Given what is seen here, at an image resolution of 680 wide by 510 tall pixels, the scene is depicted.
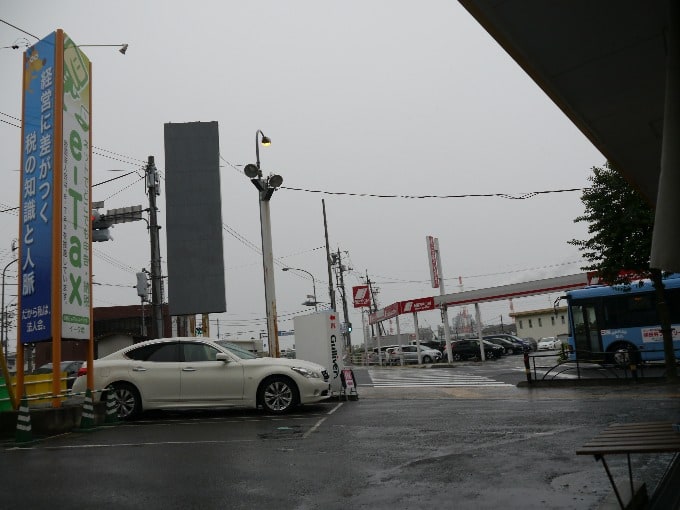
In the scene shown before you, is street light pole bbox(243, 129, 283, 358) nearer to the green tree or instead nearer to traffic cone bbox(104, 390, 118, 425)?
traffic cone bbox(104, 390, 118, 425)

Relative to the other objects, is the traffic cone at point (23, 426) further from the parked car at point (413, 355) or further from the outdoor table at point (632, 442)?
the parked car at point (413, 355)

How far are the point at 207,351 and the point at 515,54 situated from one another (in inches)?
357

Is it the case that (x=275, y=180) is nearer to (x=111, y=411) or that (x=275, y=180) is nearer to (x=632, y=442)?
(x=111, y=411)

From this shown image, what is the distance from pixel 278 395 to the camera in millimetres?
12133

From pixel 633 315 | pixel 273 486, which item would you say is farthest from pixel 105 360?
pixel 633 315

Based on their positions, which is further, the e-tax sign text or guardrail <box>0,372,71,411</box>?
guardrail <box>0,372,71,411</box>

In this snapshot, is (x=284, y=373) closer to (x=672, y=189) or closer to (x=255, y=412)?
(x=255, y=412)

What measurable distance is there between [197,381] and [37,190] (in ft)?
15.7

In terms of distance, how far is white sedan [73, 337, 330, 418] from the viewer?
12.0 metres

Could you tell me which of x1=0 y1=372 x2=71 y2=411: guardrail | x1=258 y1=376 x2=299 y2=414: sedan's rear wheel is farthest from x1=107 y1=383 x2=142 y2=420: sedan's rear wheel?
x1=258 y1=376 x2=299 y2=414: sedan's rear wheel

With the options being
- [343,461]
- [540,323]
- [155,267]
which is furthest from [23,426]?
[540,323]

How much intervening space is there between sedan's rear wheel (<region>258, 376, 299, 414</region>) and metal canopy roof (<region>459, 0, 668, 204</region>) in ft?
24.5

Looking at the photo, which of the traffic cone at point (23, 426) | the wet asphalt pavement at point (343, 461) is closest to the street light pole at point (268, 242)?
the wet asphalt pavement at point (343, 461)

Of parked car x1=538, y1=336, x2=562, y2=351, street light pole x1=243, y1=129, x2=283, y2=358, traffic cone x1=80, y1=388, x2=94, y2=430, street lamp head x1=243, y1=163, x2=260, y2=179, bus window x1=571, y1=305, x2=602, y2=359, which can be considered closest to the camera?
traffic cone x1=80, y1=388, x2=94, y2=430
